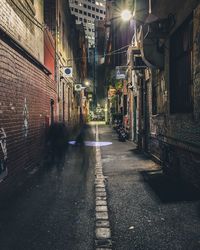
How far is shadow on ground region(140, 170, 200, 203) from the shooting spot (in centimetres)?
577

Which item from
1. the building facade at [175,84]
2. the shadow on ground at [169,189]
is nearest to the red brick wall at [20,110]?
the shadow on ground at [169,189]

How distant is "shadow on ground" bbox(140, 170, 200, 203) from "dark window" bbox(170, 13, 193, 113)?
1.88 m

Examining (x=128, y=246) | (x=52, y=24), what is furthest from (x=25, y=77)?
(x=52, y=24)

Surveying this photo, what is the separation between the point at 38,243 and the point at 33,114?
6.02 meters

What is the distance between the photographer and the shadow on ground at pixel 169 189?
18.9ft

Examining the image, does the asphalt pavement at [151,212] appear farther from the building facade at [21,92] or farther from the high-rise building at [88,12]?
the high-rise building at [88,12]

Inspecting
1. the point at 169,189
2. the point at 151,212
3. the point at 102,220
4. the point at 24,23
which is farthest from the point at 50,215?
the point at 24,23

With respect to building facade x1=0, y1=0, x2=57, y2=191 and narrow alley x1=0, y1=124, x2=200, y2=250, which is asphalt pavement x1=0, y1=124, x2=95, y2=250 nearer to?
narrow alley x1=0, y1=124, x2=200, y2=250

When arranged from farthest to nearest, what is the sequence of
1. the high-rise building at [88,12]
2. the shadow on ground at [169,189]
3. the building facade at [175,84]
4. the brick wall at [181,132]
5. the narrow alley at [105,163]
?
1. the high-rise building at [88,12]
2. the building facade at [175,84]
3. the brick wall at [181,132]
4. the shadow on ground at [169,189]
5. the narrow alley at [105,163]

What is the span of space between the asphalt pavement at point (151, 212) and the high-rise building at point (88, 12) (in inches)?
4410

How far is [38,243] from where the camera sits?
12.2ft

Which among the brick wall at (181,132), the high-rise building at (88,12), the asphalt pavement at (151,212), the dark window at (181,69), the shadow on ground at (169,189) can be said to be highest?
the high-rise building at (88,12)

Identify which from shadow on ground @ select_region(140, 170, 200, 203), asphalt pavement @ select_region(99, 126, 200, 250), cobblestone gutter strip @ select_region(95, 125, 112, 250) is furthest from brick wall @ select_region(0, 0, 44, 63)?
shadow on ground @ select_region(140, 170, 200, 203)

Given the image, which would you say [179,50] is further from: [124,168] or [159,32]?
[124,168]
